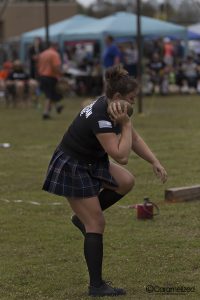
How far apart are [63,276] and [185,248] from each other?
1151mm

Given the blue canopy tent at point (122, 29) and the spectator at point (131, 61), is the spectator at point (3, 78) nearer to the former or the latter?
the blue canopy tent at point (122, 29)

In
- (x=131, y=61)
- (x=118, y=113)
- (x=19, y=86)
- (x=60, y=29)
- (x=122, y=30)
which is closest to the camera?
(x=118, y=113)

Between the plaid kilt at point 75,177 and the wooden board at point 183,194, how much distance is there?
2755 mm

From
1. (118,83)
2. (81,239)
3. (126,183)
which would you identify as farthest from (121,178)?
(81,239)

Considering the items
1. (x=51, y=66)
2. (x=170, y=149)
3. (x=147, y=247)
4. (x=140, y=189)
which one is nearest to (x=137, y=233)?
(x=147, y=247)

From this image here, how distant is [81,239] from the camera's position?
630 cm

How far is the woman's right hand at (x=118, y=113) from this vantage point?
14.6ft

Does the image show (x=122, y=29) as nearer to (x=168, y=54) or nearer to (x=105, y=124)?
(x=168, y=54)

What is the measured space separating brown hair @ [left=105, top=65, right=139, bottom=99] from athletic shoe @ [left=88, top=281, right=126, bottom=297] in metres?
1.23

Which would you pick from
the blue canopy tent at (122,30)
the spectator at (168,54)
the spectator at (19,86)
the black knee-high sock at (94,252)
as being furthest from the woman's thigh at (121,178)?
the spectator at (168,54)

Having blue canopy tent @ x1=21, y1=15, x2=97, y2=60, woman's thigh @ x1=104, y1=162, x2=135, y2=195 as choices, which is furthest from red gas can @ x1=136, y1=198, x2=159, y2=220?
blue canopy tent @ x1=21, y1=15, x2=97, y2=60

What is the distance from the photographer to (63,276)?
5242 millimetres

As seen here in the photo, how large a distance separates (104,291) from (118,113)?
3.83 feet

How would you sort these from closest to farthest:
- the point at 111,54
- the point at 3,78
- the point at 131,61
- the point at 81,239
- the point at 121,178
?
the point at 121,178
the point at 81,239
the point at 111,54
the point at 3,78
the point at 131,61
